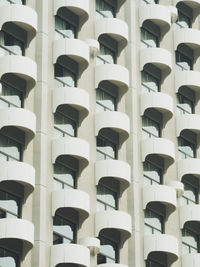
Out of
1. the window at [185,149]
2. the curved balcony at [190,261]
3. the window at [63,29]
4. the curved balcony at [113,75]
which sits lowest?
the curved balcony at [190,261]

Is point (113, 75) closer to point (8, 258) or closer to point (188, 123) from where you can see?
point (188, 123)

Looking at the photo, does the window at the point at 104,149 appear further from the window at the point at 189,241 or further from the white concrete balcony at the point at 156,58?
the window at the point at 189,241

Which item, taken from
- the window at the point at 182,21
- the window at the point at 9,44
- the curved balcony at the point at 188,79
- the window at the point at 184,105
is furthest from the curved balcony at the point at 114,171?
the window at the point at 182,21

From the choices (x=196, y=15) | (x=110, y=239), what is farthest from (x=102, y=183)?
(x=196, y=15)

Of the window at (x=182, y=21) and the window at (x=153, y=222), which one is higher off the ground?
the window at (x=182, y=21)

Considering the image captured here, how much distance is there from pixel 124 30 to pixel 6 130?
1018cm

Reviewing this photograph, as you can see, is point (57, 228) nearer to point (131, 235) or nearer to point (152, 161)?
point (131, 235)

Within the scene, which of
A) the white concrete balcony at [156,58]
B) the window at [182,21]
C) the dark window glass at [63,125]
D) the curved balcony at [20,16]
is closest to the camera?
the curved balcony at [20,16]

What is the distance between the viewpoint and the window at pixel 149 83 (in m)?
61.0

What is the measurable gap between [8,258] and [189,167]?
1329 cm

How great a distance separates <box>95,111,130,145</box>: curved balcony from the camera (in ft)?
186

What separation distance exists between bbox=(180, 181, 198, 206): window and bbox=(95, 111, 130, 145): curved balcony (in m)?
5.03

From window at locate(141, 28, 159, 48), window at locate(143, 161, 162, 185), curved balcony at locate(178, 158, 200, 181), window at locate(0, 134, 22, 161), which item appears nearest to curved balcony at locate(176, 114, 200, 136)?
curved balcony at locate(178, 158, 200, 181)

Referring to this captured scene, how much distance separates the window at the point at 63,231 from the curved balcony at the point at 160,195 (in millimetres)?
4794
